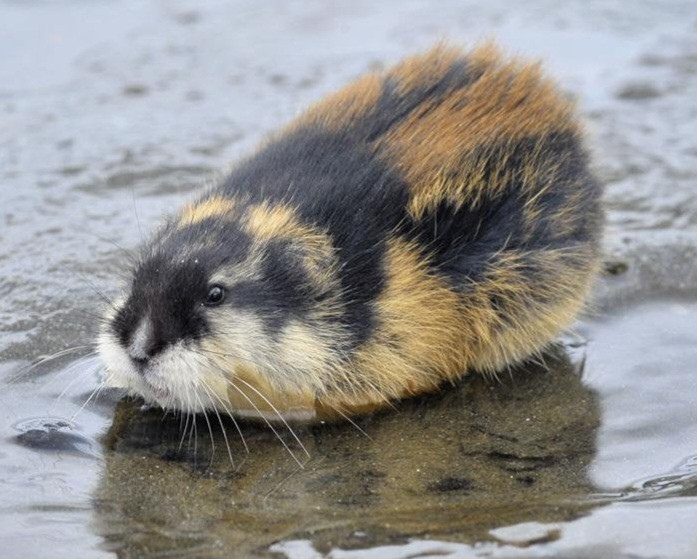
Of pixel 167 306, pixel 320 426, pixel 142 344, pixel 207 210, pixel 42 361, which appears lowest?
pixel 320 426

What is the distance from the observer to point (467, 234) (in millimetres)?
7895

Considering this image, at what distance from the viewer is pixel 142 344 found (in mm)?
6848

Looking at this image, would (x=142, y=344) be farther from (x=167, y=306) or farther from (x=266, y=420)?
(x=266, y=420)

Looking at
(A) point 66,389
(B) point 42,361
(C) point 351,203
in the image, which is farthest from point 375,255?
(B) point 42,361

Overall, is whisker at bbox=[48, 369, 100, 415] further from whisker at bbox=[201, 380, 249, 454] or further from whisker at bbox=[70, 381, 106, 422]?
whisker at bbox=[201, 380, 249, 454]

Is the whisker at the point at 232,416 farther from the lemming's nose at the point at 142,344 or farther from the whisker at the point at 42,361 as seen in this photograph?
the whisker at the point at 42,361

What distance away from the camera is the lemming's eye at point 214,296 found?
7.04 metres

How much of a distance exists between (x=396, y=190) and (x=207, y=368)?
1.70 metres

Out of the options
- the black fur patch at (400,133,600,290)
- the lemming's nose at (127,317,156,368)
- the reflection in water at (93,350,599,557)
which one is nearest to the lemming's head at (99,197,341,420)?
the lemming's nose at (127,317,156,368)

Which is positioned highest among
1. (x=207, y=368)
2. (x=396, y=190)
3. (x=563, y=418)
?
(x=396, y=190)

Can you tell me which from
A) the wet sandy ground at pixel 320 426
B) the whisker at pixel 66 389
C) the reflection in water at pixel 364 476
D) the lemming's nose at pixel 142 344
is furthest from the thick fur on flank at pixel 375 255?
the whisker at pixel 66 389

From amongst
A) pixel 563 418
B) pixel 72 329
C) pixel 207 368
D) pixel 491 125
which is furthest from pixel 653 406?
pixel 72 329

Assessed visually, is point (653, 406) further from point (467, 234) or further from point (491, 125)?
point (491, 125)

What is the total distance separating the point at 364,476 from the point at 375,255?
4.70ft
